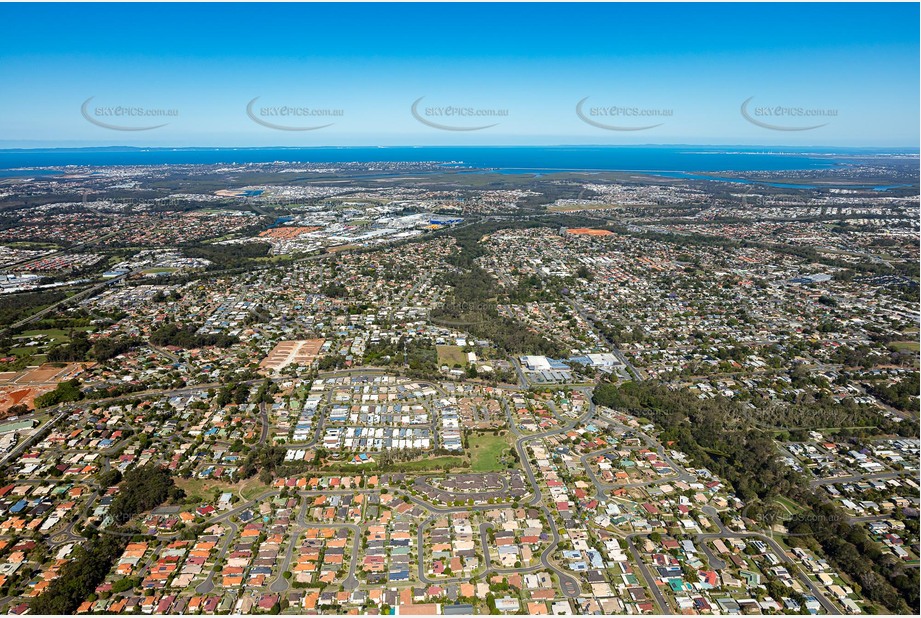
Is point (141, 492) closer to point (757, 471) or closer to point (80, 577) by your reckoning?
point (80, 577)

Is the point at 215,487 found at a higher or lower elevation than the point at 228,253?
lower

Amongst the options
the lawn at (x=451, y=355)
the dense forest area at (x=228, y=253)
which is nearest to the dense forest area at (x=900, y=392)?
the lawn at (x=451, y=355)

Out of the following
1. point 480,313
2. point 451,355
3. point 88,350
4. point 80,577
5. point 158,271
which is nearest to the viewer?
point 80,577

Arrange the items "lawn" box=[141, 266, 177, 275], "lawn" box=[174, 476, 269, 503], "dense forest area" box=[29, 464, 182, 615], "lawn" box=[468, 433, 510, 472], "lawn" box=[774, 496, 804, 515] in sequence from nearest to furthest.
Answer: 1. "dense forest area" box=[29, 464, 182, 615]
2. "lawn" box=[774, 496, 804, 515]
3. "lawn" box=[174, 476, 269, 503]
4. "lawn" box=[468, 433, 510, 472]
5. "lawn" box=[141, 266, 177, 275]

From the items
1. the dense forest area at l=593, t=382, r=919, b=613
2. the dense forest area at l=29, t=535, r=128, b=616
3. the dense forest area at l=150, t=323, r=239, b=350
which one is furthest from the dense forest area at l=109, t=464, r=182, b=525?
the dense forest area at l=593, t=382, r=919, b=613

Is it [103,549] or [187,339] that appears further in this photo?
[187,339]

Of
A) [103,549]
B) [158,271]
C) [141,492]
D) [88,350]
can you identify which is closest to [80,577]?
[103,549]

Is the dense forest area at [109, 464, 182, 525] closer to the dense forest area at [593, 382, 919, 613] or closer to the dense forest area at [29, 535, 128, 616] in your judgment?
the dense forest area at [29, 535, 128, 616]
